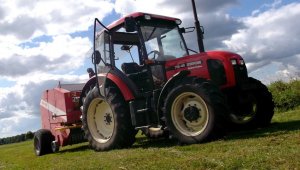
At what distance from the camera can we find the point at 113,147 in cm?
1069

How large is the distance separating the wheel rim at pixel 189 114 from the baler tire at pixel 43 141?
5.77 metres

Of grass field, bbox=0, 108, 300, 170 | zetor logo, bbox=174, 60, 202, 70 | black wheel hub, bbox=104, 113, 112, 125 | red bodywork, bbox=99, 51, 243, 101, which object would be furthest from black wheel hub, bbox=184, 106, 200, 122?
black wheel hub, bbox=104, 113, 112, 125

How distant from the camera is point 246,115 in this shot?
407 inches

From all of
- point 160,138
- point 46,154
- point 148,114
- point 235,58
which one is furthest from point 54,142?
point 235,58

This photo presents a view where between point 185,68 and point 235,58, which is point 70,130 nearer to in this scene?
point 185,68

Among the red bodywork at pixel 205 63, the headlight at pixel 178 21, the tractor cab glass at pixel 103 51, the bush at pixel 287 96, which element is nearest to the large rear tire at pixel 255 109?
the red bodywork at pixel 205 63

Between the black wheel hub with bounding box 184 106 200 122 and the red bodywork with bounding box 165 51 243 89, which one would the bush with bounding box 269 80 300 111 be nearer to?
the red bodywork with bounding box 165 51 243 89

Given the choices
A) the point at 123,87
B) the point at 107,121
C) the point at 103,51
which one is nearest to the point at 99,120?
the point at 107,121

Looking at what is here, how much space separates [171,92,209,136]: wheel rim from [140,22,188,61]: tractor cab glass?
1.73 m

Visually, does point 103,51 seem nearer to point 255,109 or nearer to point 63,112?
point 63,112

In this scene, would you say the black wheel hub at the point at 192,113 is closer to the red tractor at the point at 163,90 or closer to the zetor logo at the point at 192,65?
Result: the red tractor at the point at 163,90

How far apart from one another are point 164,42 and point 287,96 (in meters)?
6.43

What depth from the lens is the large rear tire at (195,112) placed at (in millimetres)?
8578

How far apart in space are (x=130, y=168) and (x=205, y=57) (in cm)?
345
